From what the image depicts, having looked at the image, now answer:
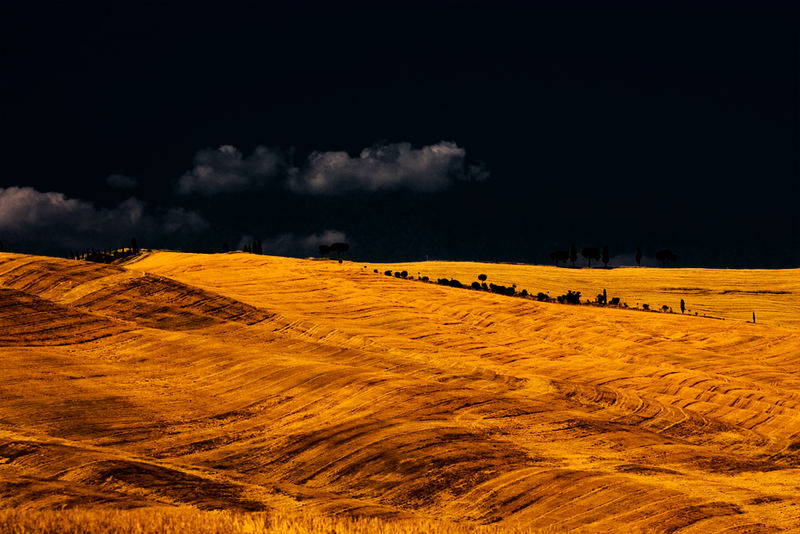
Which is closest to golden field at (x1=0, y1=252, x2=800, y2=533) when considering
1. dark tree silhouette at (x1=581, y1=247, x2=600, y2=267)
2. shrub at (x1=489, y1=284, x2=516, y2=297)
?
shrub at (x1=489, y1=284, x2=516, y2=297)

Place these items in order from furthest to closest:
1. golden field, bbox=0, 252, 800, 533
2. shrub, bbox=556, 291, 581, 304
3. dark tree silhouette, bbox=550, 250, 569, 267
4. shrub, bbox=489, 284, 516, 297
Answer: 1. dark tree silhouette, bbox=550, 250, 569, 267
2. shrub, bbox=489, 284, 516, 297
3. shrub, bbox=556, 291, 581, 304
4. golden field, bbox=0, 252, 800, 533

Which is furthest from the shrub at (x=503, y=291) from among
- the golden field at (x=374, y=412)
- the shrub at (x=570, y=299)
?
the golden field at (x=374, y=412)

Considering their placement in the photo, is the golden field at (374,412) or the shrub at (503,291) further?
the shrub at (503,291)

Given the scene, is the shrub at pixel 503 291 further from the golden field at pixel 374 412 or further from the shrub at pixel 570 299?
the golden field at pixel 374 412

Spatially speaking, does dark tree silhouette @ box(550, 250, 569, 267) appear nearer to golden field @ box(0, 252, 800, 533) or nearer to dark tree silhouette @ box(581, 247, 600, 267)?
dark tree silhouette @ box(581, 247, 600, 267)

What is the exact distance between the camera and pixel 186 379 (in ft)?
154

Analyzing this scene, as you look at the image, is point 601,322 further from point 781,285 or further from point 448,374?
point 781,285

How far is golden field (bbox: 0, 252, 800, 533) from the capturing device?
26125mm

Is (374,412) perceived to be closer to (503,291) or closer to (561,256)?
(503,291)

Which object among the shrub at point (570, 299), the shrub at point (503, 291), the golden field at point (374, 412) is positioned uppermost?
the shrub at point (503, 291)

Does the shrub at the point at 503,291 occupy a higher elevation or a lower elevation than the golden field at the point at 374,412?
higher

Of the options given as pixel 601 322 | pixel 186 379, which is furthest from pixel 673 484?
pixel 601 322

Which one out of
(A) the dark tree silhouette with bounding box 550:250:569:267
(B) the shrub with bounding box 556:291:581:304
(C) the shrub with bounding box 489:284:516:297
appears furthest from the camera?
(A) the dark tree silhouette with bounding box 550:250:569:267

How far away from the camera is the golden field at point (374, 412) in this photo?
2612 cm
